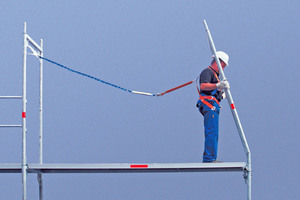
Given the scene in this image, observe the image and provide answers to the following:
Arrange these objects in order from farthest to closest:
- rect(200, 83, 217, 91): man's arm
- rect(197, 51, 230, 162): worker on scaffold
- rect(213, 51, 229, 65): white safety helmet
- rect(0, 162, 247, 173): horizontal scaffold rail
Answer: rect(213, 51, 229, 65): white safety helmet, rect(197, 51, 230, 162): worker on scaffold, rect(200, 83, 217, 91): man's arm, rect(0, 162, 247, 173): horizontal scaffold rail

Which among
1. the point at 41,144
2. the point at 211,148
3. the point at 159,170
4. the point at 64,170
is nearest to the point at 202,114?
the point at 211,148

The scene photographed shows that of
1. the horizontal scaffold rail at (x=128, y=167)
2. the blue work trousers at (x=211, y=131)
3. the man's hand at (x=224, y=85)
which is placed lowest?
the horizontal scaffold rail at (x=128, y=167)

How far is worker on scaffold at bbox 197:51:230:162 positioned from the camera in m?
8.59

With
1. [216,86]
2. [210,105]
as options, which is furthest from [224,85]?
[210,105]

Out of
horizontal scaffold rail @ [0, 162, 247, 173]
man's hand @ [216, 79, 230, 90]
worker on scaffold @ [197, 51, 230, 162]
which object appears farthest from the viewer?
worker on scaffold @ [197, 51, 230, 162]

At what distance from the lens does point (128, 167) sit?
8430 mm

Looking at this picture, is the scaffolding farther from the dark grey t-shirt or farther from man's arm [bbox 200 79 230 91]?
Result: the dark grey t-shirt

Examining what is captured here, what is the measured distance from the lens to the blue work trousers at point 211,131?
859 cm

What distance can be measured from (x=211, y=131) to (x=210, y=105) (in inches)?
16.3

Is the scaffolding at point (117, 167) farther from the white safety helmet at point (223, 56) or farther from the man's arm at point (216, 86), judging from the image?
the white safety helmet at point (223, 56)

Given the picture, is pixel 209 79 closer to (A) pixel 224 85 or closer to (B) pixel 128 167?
(A) pixel 224 85

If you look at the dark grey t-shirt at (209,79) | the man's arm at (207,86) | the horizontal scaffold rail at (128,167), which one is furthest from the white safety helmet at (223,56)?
the horizontal scaffold rail at (128,167)

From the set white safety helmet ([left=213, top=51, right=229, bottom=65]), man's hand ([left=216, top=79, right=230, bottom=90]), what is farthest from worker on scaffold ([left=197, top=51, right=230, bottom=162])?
man's hand ([left=216, top=79, right=230, bottom=90])

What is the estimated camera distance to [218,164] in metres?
8.30
